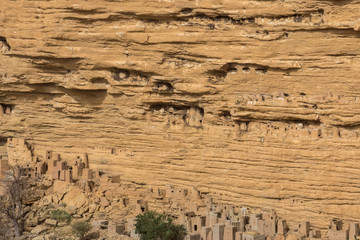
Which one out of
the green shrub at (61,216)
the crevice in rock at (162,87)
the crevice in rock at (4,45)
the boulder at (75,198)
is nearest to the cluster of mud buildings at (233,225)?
the green shrub at (61,216)

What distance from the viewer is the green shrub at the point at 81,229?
22.5m

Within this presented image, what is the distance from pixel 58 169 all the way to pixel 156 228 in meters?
4.41

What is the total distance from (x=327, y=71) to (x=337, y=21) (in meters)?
1.26

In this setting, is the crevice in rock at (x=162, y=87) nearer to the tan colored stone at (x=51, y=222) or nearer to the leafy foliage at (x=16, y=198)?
the tan colored stone at (x=51, y=222)

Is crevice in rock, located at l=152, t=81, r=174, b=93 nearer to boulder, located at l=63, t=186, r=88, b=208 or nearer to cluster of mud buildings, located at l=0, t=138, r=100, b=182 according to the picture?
cluster of mud buildings, located at l=0, t=138, r=100, b=182

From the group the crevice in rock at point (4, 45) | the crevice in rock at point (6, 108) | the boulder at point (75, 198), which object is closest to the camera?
the boulder at point (75, 198)

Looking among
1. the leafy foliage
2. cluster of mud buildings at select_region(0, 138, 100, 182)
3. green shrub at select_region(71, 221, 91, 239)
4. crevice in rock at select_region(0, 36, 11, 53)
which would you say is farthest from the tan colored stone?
crevice in rock at select_region(0, 36, 11, 53)

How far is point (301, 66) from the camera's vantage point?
21.9 meters

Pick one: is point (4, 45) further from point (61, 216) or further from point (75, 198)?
point (61, 216)

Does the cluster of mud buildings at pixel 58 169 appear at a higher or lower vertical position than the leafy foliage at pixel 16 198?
higher

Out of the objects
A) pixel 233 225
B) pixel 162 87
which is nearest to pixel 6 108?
pixel 162 87

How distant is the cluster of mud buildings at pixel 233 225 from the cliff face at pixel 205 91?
1.04 ft

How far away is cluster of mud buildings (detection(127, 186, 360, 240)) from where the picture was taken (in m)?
21.2

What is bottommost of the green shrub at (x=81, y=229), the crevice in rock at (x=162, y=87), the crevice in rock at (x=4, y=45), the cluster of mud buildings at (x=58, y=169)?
the green shrub at (x=81, y=229)
